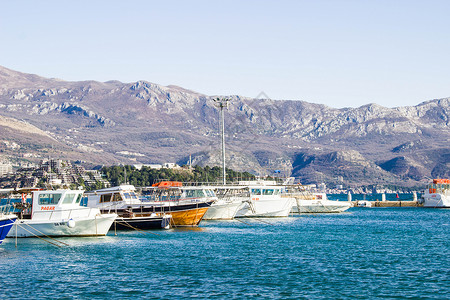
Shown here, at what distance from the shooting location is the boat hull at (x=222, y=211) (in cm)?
8681

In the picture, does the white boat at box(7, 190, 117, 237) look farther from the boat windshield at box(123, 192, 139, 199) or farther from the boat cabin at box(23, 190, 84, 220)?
the boat windshield at box(123, 192, 139, 199)

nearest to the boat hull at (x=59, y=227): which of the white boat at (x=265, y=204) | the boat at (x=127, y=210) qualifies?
the boat at (x=127, y=210)

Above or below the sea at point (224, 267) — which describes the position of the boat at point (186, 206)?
above

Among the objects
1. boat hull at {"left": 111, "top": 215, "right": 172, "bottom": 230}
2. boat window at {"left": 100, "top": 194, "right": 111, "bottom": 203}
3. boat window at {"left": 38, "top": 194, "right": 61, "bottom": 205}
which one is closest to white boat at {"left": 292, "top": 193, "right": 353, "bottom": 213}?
boat window at {"left": 100, "top": 194, "right": 111, "bottom": 203}

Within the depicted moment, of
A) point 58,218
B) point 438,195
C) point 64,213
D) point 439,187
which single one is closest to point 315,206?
point 438,195

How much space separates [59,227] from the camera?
60312 millimetres

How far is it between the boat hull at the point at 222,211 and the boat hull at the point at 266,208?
5.78 metres

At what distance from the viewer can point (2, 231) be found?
5025 cm

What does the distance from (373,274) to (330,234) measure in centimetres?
3109

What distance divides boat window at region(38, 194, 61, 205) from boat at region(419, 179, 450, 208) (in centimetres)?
11356

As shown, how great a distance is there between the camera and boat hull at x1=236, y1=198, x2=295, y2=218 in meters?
95.8

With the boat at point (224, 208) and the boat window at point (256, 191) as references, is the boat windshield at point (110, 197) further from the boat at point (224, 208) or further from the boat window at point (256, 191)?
the boat window at point (256, 191)

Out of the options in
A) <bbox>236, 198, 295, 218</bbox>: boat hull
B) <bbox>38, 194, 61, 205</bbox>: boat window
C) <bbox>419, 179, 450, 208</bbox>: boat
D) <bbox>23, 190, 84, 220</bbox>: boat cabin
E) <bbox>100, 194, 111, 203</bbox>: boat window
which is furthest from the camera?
<bbox>419, 179, 450, 208</bbox>: boat

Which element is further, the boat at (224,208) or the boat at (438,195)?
the boat at (438,195)
